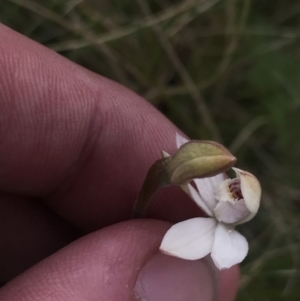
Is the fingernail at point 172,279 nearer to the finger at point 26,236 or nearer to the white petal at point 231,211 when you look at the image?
the white petal at point 231,211

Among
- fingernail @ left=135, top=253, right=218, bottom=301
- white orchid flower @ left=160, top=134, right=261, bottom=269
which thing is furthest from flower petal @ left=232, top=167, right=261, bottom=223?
fingernail @ left=135, top=253, right=218, bottom=301

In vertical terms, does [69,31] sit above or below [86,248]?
above

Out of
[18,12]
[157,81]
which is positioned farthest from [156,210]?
[18,12]

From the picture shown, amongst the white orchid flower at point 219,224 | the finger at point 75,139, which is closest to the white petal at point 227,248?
the white orchid flower at point 219,224

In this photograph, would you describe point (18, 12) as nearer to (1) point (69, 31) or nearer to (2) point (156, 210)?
(1) point (69, 31)

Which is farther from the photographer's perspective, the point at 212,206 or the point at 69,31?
the point at 69,31

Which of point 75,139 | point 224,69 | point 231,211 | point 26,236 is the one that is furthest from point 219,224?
point 224,69

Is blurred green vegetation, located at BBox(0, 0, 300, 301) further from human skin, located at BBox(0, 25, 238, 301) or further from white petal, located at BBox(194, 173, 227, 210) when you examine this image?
white petal, located at BBox(194, 173, 227, 210)
